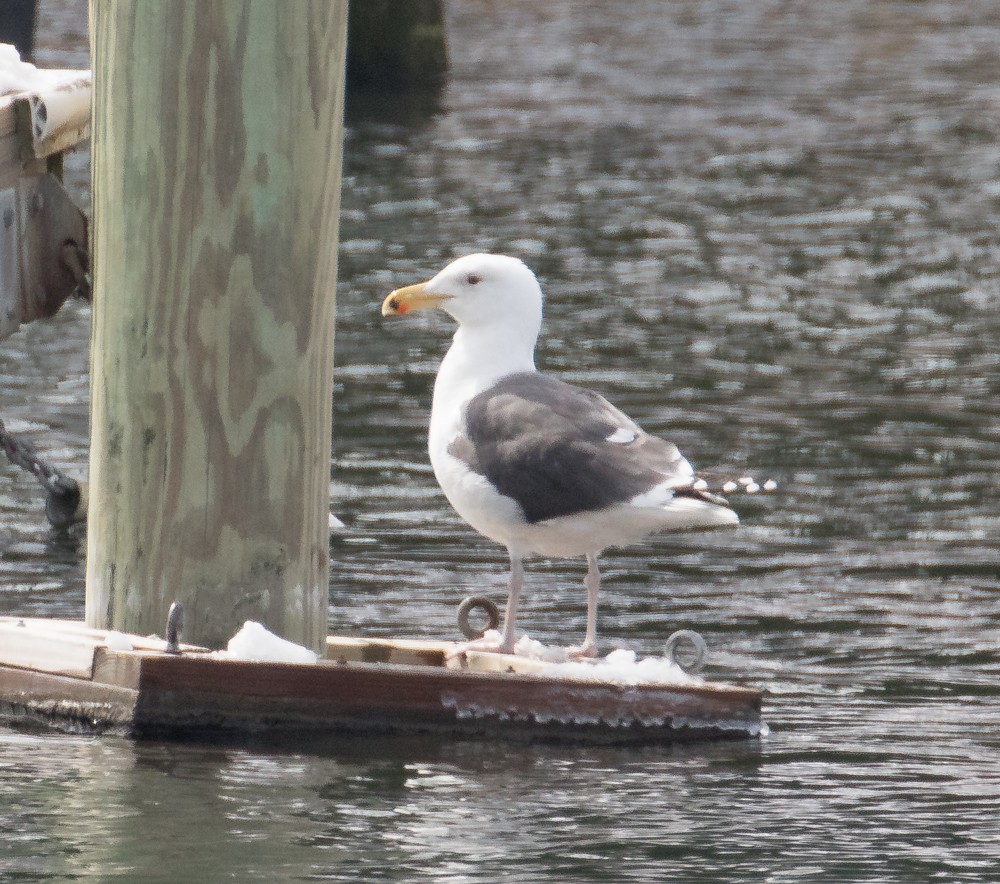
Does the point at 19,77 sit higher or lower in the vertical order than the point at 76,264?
higher

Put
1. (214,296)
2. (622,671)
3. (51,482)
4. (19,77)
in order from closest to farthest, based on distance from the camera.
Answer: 1. (214,296)
2. (622,671)
3. (19,77)
4. (51,482)

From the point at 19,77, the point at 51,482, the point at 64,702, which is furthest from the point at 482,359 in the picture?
the point at 51,482

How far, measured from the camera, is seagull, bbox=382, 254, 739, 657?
632cm

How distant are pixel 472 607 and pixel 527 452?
0.83 m

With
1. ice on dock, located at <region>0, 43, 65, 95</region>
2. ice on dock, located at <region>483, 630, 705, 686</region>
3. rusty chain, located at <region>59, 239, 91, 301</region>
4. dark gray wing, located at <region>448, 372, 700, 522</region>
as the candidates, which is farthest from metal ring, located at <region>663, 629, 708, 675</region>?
ice on dock, located at <region>0, 43, 65, 95</region>

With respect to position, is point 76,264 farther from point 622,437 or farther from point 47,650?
point 622,437

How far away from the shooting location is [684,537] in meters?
9.05

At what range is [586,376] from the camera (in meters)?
11.8

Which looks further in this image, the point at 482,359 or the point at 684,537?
the point at 684,537

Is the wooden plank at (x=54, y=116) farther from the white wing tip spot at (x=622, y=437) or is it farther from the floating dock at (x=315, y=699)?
the white wing tip spot at (x=622, y=437)

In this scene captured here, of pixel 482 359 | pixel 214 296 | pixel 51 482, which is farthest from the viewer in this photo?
pixel 51 482

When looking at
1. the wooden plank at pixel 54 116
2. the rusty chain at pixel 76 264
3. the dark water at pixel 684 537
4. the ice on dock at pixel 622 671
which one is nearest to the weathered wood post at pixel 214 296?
the dark water at pixel 684 537

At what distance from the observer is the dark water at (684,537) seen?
534 centimetres

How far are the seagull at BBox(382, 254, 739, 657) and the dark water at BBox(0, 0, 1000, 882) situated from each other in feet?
2.10
